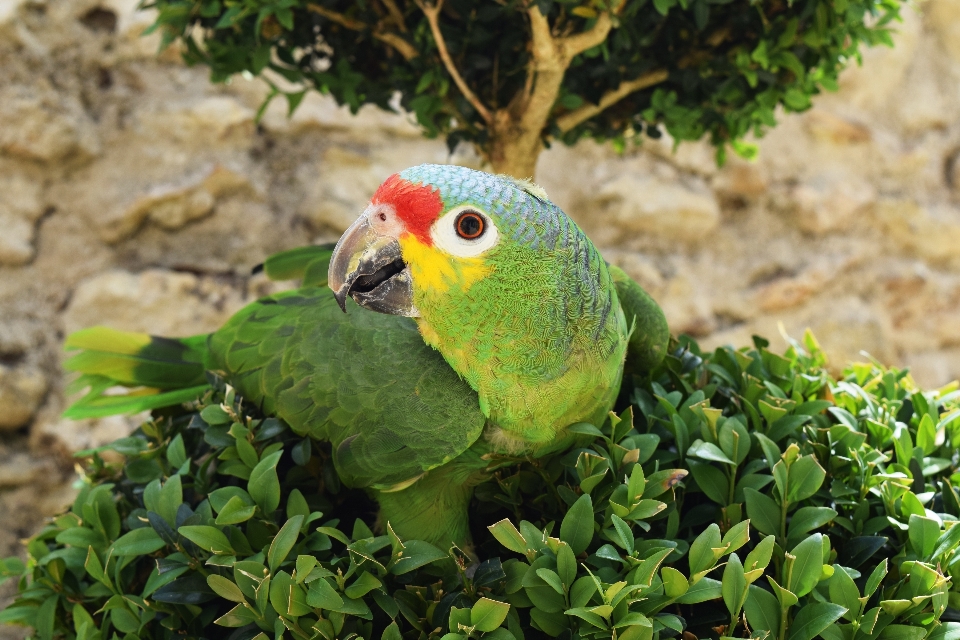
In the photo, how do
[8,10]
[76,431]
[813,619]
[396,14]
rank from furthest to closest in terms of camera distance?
1. [76,431]
2. [8,10]
3. [396,14]
4. [813,619]

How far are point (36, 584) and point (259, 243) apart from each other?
1008mm

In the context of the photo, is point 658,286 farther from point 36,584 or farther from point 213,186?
point 36,584

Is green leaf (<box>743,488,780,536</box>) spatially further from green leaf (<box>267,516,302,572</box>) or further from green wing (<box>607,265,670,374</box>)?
green leaf (<box>267,516,302,572</box>)

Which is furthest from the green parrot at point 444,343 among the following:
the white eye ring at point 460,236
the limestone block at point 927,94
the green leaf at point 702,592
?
the limestone block at point 927,94

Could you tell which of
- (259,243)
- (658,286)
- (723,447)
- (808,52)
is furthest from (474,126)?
(658,286)

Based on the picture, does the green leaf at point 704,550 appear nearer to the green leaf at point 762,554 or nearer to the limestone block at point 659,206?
the green leaf at point 762,554

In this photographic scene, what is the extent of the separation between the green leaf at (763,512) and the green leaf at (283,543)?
43 cm

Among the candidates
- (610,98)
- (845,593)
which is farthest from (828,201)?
(845,593)

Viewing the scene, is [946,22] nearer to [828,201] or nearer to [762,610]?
[828,201]

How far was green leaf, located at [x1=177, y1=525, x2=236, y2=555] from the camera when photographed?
2.19ft

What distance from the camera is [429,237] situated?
2.08ft

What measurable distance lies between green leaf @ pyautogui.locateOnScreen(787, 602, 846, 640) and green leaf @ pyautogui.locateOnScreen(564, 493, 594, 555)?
0.18 metres

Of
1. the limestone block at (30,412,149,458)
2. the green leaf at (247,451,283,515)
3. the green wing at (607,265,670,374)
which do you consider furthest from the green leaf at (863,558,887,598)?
the limestone block at (30,412,149,458)

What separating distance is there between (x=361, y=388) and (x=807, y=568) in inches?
18.2
